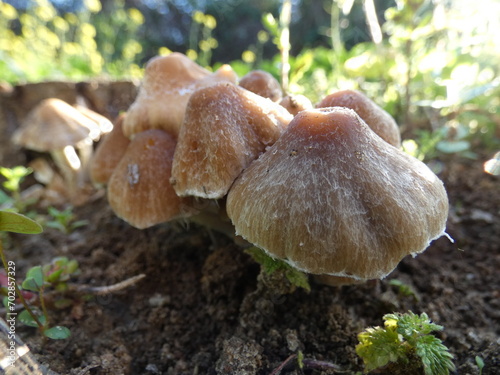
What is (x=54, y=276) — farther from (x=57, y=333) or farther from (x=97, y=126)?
(x=97, y=126)

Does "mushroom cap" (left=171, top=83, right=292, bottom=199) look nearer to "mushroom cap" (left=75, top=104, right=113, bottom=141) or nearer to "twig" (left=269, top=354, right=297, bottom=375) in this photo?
"twig" (left=269, top=354, right=297, bottom=375)

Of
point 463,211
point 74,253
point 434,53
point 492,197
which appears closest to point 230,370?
point 74,253

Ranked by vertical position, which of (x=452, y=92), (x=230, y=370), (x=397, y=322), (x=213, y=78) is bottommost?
(x=230, y=370)

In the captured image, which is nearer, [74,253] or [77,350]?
[77,350]

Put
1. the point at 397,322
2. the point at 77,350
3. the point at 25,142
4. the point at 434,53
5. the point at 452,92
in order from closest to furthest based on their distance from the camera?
the point at 397,322, the point at 77,350, the point at 452,92, the point at 434,53, the point at 25,142

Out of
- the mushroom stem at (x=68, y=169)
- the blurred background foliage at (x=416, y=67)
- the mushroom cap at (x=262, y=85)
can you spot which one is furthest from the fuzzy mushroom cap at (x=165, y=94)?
the mushroom stem at (x=68, y=169)

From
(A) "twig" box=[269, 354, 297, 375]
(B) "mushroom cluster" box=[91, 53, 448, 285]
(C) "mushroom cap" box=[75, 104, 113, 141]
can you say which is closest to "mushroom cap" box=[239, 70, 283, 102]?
(B) "mushroom cluster" box=[91, 53, 448, 285]

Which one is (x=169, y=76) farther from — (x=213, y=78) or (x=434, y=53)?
(x=434, y=53)
